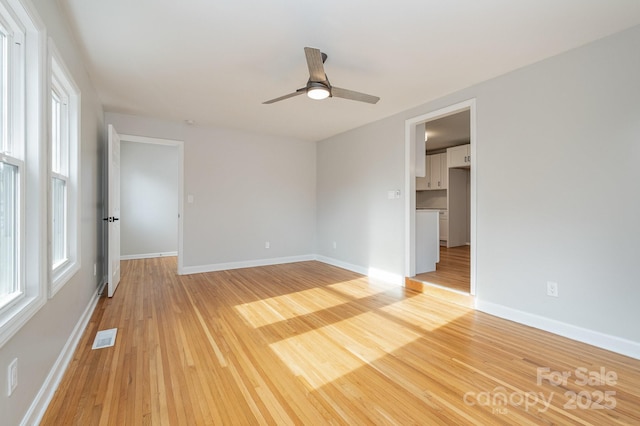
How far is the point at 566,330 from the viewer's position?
8.45 feet

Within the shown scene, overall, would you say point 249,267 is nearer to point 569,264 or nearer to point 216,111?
point 216,111

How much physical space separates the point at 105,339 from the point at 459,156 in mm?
7078

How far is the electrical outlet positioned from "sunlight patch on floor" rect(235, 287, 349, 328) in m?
1.67

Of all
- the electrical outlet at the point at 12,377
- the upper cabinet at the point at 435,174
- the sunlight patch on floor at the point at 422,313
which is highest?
the upper cabinet at the point at 435,174

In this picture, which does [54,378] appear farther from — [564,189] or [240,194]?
[564,189]

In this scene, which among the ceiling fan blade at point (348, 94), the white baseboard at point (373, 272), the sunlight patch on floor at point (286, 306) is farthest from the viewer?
the white baseboard at point (373, 272)

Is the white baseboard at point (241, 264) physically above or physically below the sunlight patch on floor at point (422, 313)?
above

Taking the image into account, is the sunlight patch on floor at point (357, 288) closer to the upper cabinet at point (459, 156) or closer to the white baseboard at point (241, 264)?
the white baseboard at point (241, 264)

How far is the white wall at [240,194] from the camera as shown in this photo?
4.91 metres

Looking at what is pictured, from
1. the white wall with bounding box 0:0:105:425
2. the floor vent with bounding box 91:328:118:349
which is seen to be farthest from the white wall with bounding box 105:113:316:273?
the floor vent with bounding box 91:328:118:349

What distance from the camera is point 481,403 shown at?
Answer: 5.57 feet

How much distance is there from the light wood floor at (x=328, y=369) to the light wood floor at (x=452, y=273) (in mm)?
553

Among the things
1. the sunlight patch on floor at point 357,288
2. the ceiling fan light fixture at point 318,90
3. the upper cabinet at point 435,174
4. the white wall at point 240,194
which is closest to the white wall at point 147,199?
the white wall at point 240,194
